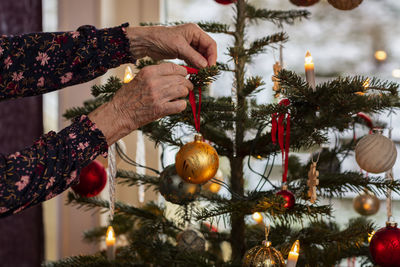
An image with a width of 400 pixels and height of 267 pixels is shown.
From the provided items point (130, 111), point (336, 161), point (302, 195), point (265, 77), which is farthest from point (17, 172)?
point (265, 77)

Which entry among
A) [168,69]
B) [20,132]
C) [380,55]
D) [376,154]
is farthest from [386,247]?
[20,132]

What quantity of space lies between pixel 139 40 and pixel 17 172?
0.29 meters

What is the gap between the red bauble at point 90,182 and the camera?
1.05 metres

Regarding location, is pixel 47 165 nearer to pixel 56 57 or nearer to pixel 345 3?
pixel 56 57

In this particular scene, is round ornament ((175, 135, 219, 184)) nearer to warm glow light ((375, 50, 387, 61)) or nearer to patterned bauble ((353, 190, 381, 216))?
patterned bauble ((353, 190, 381, 216))

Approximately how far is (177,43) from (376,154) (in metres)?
0.37

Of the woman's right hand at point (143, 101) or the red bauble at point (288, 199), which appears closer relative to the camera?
the woman's right hand at point (143, 101)

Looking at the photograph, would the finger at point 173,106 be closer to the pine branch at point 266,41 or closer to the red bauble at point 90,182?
the pine branch at point 266,41

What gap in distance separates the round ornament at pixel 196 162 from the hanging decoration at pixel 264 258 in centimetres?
14

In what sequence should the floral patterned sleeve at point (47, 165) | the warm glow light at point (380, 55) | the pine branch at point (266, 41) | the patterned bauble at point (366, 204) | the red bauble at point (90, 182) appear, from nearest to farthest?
the floral patterned sleeve at point (47, 165) → the pine branch at point (266, 41) → the red bauble at point (90, 182) → the patterned bauble at point (366, 204) → the warm glow light at point (380, 55)

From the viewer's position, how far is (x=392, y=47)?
1508mm

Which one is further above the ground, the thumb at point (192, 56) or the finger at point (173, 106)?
the thumb at point (192, 56)

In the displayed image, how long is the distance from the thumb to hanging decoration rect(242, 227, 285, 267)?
29 cm

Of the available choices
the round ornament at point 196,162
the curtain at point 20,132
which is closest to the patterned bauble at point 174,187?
the round ornament at point 196,162
